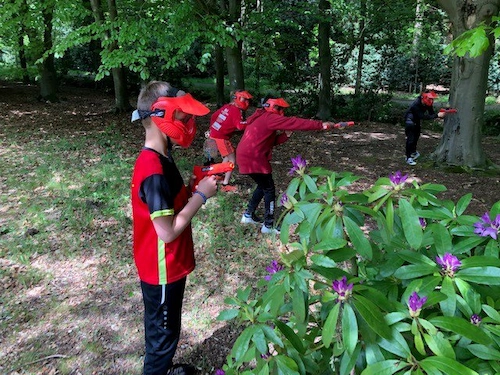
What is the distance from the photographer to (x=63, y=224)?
517 centimetres

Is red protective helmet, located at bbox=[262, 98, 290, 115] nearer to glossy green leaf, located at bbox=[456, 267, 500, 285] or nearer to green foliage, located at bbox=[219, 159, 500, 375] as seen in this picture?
green foliage, located at bbox=[219, 159, 500, 375]

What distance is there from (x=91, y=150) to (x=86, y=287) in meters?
4.86

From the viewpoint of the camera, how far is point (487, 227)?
53.4 inches

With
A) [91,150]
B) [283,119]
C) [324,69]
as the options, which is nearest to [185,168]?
[91,150]

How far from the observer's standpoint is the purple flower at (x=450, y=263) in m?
1.19

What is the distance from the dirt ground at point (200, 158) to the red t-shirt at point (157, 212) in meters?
1.06

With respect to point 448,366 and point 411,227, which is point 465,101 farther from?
point 448,366

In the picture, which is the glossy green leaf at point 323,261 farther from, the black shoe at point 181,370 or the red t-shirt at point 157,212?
the black shoe at point 181,370

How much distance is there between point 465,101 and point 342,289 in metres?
7.75

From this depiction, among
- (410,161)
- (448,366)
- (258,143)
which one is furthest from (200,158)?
(448,366)

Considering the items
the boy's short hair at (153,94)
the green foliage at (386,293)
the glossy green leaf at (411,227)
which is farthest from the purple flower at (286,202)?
the boy's short hair at (153,94)

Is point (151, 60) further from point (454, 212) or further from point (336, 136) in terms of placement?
point (454, 212)

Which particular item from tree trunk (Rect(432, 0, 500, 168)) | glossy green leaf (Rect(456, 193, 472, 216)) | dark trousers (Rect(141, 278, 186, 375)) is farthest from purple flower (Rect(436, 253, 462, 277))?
tree trunk (Rect(432, 0, 500, 168))

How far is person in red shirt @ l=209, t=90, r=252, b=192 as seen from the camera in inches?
239
